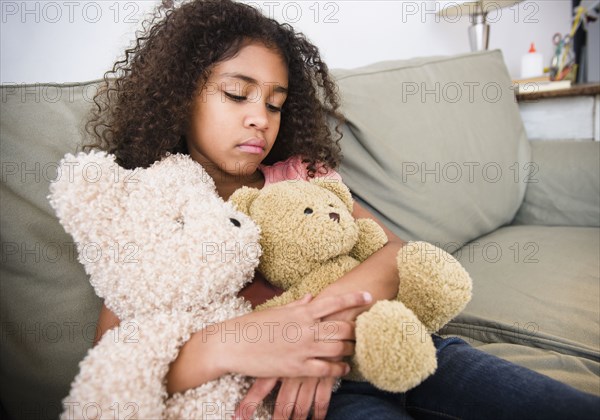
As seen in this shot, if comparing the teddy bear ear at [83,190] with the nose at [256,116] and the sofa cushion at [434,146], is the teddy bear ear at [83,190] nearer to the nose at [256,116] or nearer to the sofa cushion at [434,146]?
the nose at [256,116]

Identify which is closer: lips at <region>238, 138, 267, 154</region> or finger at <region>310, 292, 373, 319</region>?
finger at <region>310, 292, 373, 319</region>

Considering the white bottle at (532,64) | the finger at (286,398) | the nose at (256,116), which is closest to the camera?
the finger at (286,398)

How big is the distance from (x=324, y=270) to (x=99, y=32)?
2.86ft

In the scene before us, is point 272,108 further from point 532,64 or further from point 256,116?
point 532,64

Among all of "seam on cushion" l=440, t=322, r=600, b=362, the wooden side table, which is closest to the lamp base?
the wooden side table

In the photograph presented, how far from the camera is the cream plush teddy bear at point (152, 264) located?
1.59 ft

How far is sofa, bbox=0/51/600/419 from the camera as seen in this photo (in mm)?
663

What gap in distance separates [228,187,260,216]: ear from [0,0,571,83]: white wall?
690 mm

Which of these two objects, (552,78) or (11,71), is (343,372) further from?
(552,78)

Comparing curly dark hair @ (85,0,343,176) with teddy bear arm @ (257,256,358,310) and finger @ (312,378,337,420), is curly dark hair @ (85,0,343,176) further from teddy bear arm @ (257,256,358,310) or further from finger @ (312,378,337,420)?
finger @ (312,378,337,420)

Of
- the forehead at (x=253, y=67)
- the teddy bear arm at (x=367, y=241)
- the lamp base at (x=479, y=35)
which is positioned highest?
the lamp base at (x=479, y=35)

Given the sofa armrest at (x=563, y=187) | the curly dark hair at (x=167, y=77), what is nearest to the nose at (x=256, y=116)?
the curly dark hair at (x=167, y=77)

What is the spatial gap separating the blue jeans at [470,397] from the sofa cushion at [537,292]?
0.62ft

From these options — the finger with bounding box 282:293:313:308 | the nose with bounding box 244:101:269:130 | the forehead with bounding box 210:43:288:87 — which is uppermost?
the forehead with bounding box 210:43:288:87
